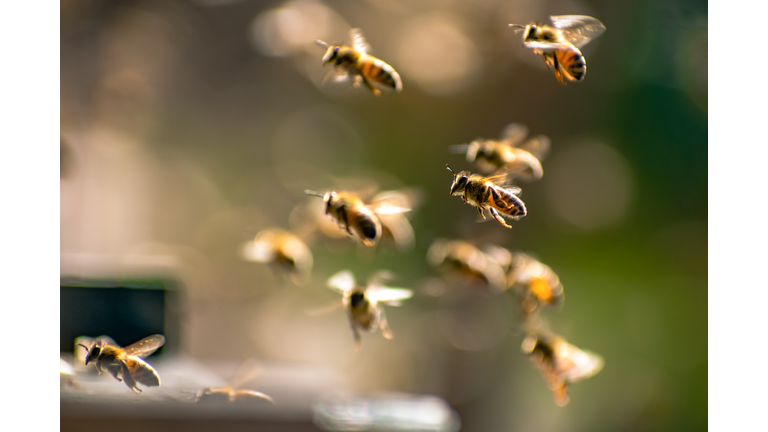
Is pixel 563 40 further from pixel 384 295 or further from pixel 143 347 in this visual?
pixel 143 347

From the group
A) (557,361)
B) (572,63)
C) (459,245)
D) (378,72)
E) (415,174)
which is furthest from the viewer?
(415,174)

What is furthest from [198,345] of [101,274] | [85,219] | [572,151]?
[572,151]

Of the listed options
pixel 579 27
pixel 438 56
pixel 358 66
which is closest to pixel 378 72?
pixel 358 66

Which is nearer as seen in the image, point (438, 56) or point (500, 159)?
point (500, 159)

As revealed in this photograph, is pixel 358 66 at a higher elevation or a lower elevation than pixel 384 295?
higher

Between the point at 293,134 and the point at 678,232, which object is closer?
the point at 678,232

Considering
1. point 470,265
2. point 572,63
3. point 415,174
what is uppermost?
point 415,174

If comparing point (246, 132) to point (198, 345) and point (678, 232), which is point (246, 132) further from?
point (678, 232)
